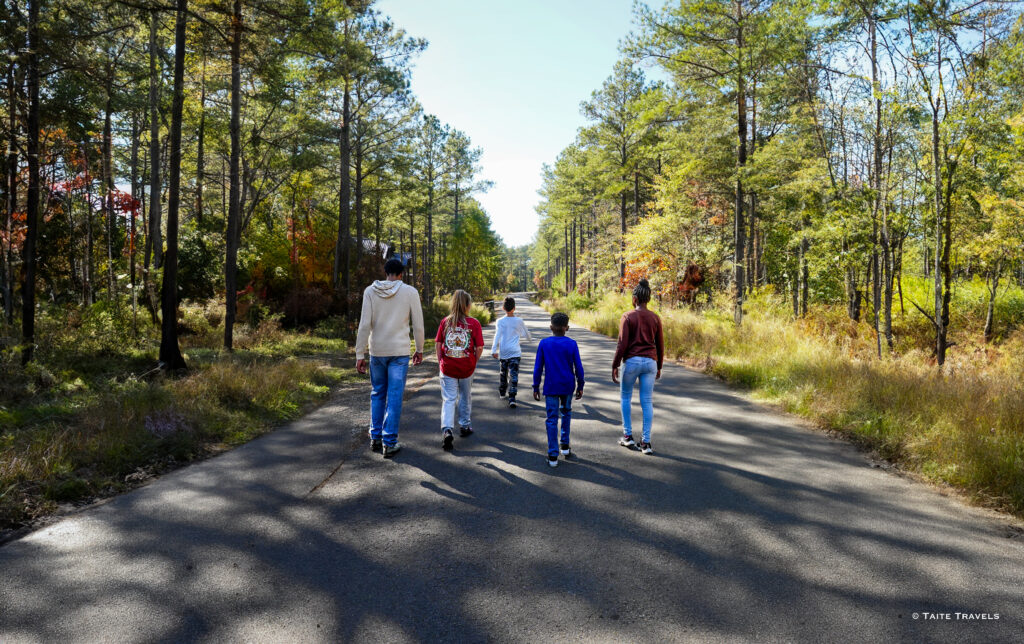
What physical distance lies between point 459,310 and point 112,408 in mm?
4944

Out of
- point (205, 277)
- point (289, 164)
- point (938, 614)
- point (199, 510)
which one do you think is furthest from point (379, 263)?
point (938, 614)

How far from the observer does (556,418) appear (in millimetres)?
5480

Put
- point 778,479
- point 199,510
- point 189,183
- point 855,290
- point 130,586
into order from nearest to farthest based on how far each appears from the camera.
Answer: point 130,586, point 199,510, point 778,479, point 855,290, point 189,183

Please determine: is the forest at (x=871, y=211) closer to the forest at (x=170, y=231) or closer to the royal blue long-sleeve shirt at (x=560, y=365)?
the royal blue long-sleeve shirt at (x=560, y=365)

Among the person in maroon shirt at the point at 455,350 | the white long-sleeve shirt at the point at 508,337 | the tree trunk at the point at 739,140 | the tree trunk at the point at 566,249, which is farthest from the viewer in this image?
the tree trunk at the point at 566,249

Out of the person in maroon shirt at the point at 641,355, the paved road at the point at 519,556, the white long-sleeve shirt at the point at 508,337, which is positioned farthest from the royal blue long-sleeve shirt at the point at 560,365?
the white long-sleeve shirt at the point at 508,337

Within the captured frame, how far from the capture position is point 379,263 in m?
26.8

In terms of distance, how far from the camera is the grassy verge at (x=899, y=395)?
471 centimetres

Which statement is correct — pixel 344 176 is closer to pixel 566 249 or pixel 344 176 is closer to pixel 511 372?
pixel 511 372

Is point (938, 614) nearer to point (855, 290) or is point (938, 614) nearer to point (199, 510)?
point (199, 510)

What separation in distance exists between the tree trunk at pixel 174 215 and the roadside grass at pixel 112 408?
0.56 metres

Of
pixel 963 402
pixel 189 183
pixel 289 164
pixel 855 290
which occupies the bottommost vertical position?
pixel 963 402

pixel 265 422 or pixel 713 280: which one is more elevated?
pixel 713 280

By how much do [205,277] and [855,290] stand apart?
26709 millimetres
